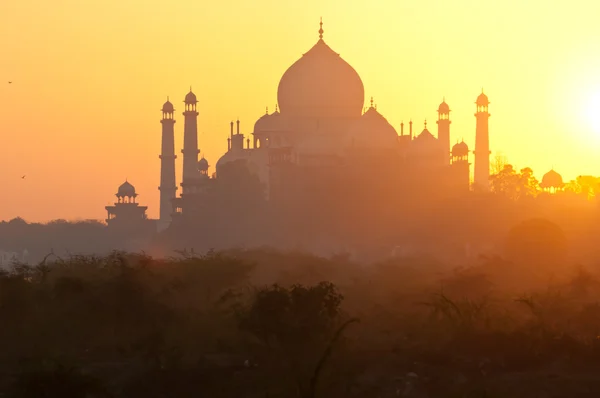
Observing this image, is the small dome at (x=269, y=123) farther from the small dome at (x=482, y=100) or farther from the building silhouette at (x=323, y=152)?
the small dome at (x=482, y=100)

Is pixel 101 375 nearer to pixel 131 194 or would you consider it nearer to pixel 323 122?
pixel 323 122

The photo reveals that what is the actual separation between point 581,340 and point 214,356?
232 inches

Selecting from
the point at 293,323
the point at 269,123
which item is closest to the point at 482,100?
the point at 269,123

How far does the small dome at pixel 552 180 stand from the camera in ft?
277

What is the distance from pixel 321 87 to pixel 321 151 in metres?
5.69

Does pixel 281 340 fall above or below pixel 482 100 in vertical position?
below

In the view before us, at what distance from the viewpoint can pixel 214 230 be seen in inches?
2726

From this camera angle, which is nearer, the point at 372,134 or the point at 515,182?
the point at 372,134

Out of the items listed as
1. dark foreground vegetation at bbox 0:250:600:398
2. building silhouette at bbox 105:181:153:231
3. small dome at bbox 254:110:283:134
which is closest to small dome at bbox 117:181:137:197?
building silhouette at bbox 105:181:153:231

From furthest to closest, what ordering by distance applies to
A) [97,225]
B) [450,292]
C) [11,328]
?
[97,225] < [450,292] < [11,328]

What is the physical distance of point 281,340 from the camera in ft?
84.8

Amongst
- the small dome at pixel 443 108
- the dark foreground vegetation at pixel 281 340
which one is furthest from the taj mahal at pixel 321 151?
the dark foreground vegetation at pixel 281 340

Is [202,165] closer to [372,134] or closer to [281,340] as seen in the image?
[372,134]

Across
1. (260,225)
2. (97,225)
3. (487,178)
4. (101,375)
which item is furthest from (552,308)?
(97,225)
